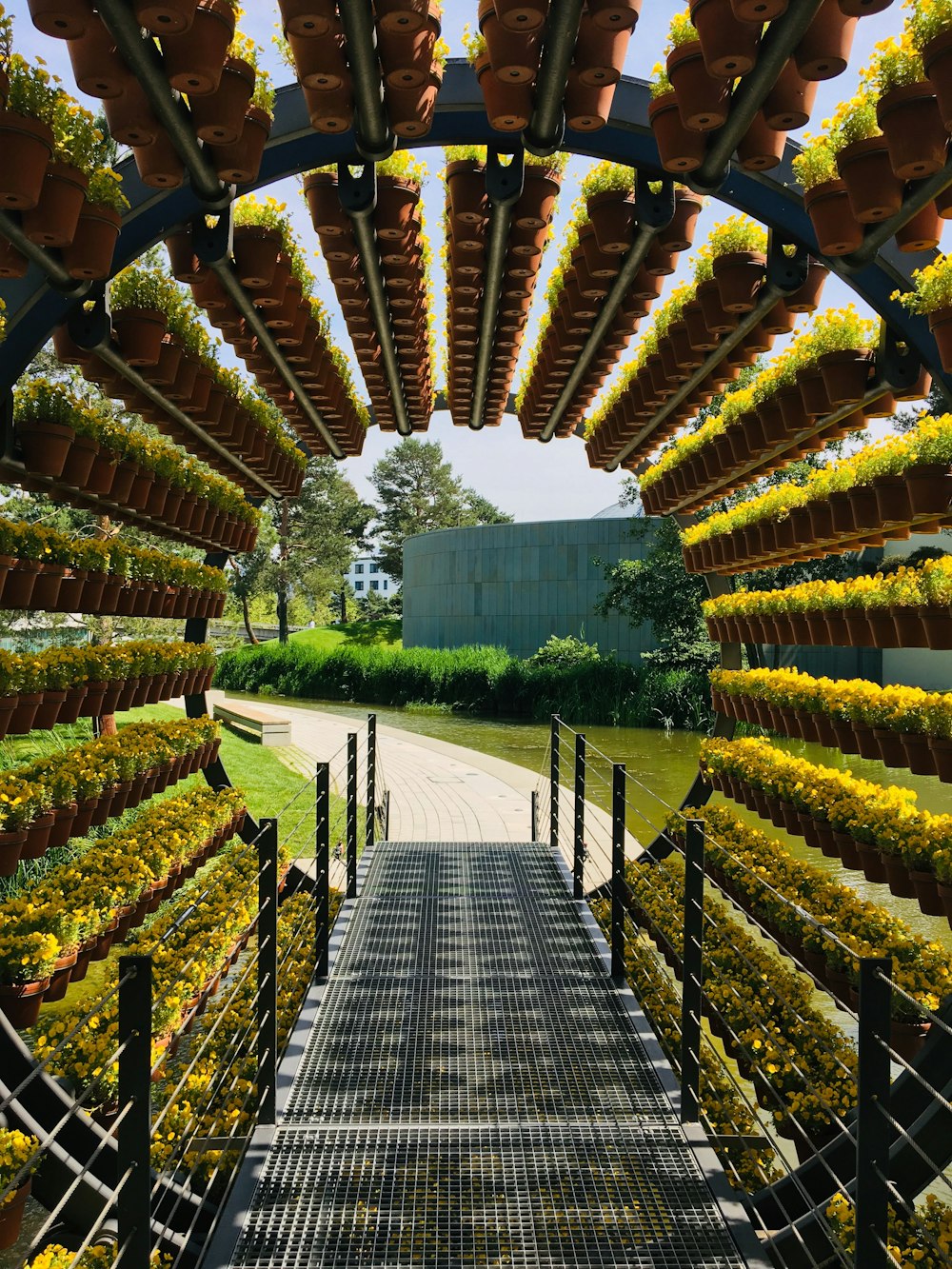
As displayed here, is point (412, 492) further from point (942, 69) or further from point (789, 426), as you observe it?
point (942, 69)

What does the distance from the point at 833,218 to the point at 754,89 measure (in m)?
0.71

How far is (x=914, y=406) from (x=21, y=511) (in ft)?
63.2

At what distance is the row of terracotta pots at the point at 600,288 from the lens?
121 inches

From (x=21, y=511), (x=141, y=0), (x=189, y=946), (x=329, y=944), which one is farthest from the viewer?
(x=21, y=511)

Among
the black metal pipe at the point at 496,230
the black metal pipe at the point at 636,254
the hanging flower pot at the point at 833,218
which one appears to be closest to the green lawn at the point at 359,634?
the black metal pipe at the point at 636,254

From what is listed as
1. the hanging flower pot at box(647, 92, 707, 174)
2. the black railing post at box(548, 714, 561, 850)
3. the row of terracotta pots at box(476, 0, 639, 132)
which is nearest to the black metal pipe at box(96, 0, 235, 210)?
the row of terracotta pots at box(476, 0, 639, 132)

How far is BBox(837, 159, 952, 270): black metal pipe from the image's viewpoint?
210cm

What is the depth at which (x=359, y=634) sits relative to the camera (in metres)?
41.1

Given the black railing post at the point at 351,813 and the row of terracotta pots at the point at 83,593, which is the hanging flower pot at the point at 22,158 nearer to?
the row of terracotta pots at the point at 83,593

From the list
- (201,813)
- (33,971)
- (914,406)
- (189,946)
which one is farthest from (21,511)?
(914,406)

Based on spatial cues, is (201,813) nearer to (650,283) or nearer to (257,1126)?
(257,1126)

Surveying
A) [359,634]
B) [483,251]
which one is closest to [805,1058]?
[483,251]

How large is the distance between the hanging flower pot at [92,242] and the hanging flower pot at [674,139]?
145cm

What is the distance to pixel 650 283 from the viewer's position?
3551 millimetres
